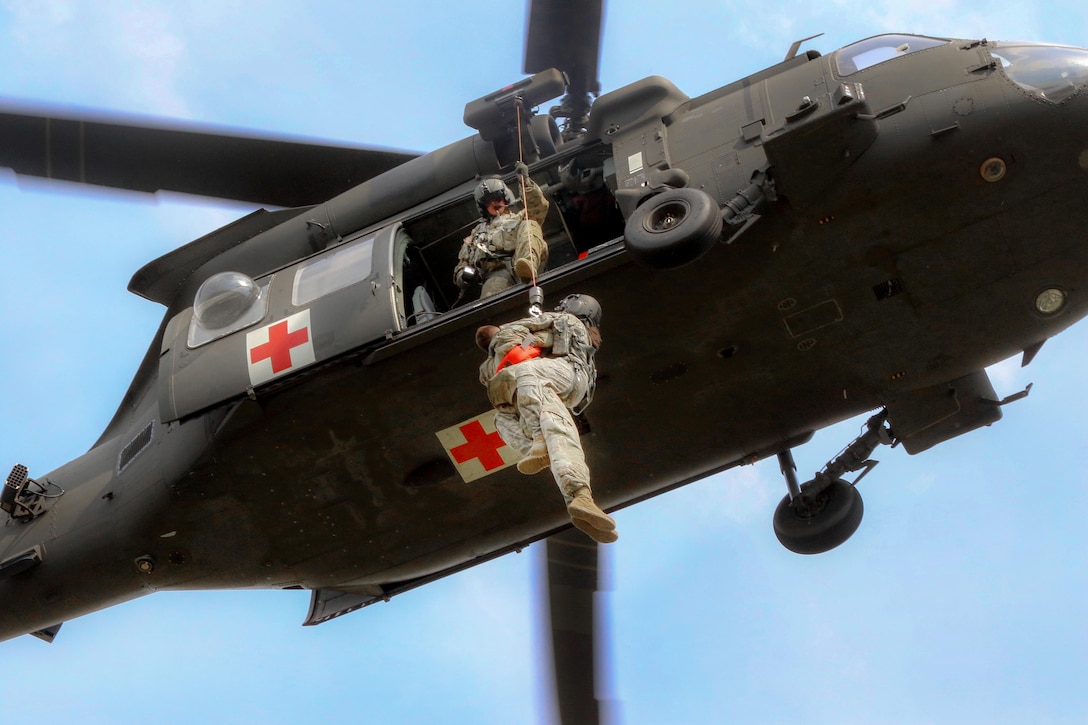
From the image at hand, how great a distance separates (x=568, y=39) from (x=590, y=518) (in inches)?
204

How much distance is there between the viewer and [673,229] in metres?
7.48

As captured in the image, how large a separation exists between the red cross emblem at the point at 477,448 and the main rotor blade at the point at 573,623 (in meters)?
2.31

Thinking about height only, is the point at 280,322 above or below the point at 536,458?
above

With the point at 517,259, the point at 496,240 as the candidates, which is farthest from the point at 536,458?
the point at 496,240

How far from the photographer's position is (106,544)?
10.3m

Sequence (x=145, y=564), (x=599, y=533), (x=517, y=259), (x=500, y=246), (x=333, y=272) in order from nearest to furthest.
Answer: (x=599, y=533)
(x=517, y=259)
(x=500, y=246)
(x=333, y=272)
(x=145, y=564)

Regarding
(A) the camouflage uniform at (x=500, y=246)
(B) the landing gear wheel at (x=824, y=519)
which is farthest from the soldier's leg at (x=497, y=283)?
(B) the landing gear wheel at (x=824, y=519)

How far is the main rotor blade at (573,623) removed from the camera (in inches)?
448

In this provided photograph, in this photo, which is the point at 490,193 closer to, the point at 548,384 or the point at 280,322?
the point at 280,322

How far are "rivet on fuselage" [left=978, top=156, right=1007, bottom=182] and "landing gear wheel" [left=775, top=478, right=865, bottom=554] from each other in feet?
8.63

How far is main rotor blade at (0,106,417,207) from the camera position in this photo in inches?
422

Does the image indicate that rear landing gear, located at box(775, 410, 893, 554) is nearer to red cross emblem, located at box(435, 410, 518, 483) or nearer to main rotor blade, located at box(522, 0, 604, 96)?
red cross emblem, located at box(435, 410, 518, 483)

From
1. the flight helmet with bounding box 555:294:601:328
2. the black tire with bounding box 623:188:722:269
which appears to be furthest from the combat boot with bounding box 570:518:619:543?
the black tire with bounding box 623:188:722:269

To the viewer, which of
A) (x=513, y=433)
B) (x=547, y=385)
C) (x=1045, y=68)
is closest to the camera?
(x=547, y=385)
